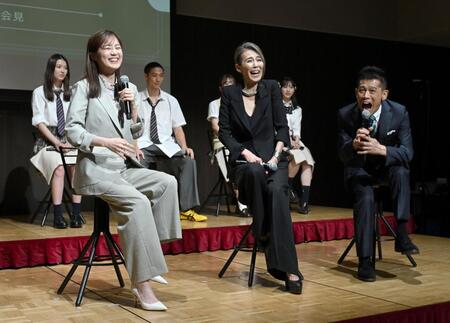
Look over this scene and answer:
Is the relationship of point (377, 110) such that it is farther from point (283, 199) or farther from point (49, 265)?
point (49, 265)

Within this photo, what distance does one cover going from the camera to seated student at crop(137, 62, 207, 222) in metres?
4.73

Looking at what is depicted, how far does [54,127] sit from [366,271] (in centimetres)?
266

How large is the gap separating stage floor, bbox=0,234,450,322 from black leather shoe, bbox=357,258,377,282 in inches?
1.5

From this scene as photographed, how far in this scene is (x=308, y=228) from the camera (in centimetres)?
480

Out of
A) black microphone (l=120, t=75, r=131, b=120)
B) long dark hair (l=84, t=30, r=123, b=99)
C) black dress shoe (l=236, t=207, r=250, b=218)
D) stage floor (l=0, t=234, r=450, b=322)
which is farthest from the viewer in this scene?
black dress shoe (l=236, t=207, r=250, b=218)

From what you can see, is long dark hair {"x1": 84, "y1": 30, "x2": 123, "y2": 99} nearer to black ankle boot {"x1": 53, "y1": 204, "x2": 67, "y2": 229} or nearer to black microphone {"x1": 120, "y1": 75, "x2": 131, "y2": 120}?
black microphone {"x1": 120, "y1": 75, "x2": 131, "y2": 120}

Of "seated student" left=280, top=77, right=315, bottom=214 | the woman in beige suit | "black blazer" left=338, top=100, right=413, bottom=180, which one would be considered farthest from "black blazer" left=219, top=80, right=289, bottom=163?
"seated student" left=280, top=77, right=315, bottom=214

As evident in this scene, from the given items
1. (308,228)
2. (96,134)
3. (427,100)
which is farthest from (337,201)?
(96,134)

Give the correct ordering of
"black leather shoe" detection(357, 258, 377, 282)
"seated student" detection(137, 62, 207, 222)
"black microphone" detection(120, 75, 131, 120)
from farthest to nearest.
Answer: "seated student" detection(137, 62, 207, 222) → "black leather shoe" detection(357, 258, 377, 282) → "black microphone" detection(120, 75, 131, 120)

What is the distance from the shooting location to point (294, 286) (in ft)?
9.66

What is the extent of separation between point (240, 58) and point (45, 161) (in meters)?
1.98

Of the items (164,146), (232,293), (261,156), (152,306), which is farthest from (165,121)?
(152,306)

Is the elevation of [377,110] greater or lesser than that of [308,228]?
greater

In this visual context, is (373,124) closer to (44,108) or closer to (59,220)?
(59,220)
